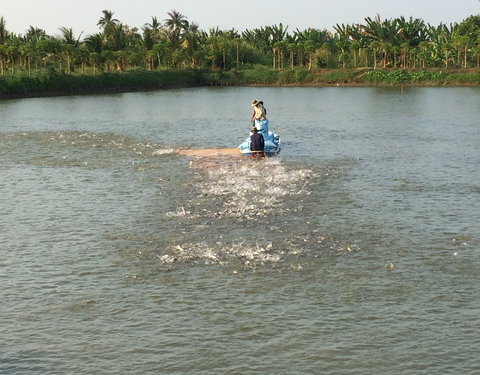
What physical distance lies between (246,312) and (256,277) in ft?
5.15

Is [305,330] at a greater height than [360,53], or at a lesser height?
lesser

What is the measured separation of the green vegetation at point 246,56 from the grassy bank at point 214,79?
0.13 metres

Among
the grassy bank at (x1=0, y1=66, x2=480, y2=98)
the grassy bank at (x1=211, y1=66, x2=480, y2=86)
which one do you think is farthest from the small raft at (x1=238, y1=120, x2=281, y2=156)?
the grassy bank at (x1=211, y1=66, x2=480, y2=86)

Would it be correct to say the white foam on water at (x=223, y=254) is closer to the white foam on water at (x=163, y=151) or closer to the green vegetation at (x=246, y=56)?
the white foam on water at (x=163, y=151)

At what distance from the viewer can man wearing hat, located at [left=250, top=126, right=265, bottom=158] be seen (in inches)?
1067

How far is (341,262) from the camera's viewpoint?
45.5ft

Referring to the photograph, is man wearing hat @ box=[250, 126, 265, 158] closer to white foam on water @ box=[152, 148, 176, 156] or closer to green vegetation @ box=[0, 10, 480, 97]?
white foam on water @ box=[152, 148, 176, 156]

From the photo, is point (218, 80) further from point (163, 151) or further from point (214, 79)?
point (163, 151)

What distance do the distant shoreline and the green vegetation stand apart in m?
0.13

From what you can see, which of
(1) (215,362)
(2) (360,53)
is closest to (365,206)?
(1) (215,362)

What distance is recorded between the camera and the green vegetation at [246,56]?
81.6 metres

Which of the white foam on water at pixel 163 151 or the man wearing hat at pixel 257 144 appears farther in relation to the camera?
the white foam on water at pixel 163 151

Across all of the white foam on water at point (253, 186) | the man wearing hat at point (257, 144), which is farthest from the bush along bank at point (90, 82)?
the white foam on water at point (253, 186)

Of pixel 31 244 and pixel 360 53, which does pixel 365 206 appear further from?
pixel 360 53
